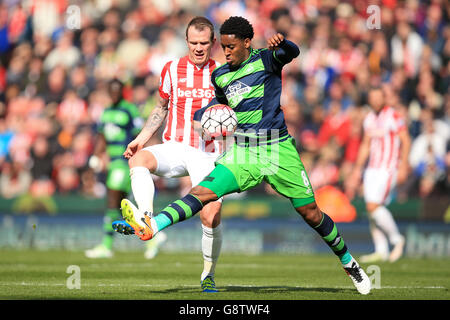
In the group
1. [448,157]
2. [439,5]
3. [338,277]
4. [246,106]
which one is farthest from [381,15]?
[246,106]

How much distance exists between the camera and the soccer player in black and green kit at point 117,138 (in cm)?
1367

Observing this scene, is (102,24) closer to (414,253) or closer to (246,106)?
(414,253)

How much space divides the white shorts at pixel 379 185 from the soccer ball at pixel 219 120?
6624 mm

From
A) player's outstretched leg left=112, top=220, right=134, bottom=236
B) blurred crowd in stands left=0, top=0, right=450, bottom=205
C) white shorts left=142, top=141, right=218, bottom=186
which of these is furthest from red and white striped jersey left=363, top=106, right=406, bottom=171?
player's outstretched leg left=112, top=220, right=134, bottom=236

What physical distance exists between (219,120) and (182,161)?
2.70ft

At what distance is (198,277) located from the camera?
32.7 feet

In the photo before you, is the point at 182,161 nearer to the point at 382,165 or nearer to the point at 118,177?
the point at 118,177

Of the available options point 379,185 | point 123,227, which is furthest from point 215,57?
point 123,227

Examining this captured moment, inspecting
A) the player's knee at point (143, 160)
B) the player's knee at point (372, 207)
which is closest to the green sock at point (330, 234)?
the player's knee at point (143, 160)

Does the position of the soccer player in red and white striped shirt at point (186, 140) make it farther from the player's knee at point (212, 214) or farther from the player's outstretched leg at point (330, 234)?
the player's outstretched leg at point (330, 234)

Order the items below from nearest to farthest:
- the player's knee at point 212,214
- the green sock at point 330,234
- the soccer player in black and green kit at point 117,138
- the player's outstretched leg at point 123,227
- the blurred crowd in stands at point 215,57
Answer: the player's outstretched leg at point 123,227, the green sock at point 330,234, the player's knee at point 212,214, the soccer player in black and green kit at point 117,138, the blurred crowd in stands at point 215,57

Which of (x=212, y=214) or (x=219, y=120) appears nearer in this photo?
(x=219, y=120)

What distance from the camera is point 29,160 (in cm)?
1730

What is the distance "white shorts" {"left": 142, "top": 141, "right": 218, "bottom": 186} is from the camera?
805 centimetres
